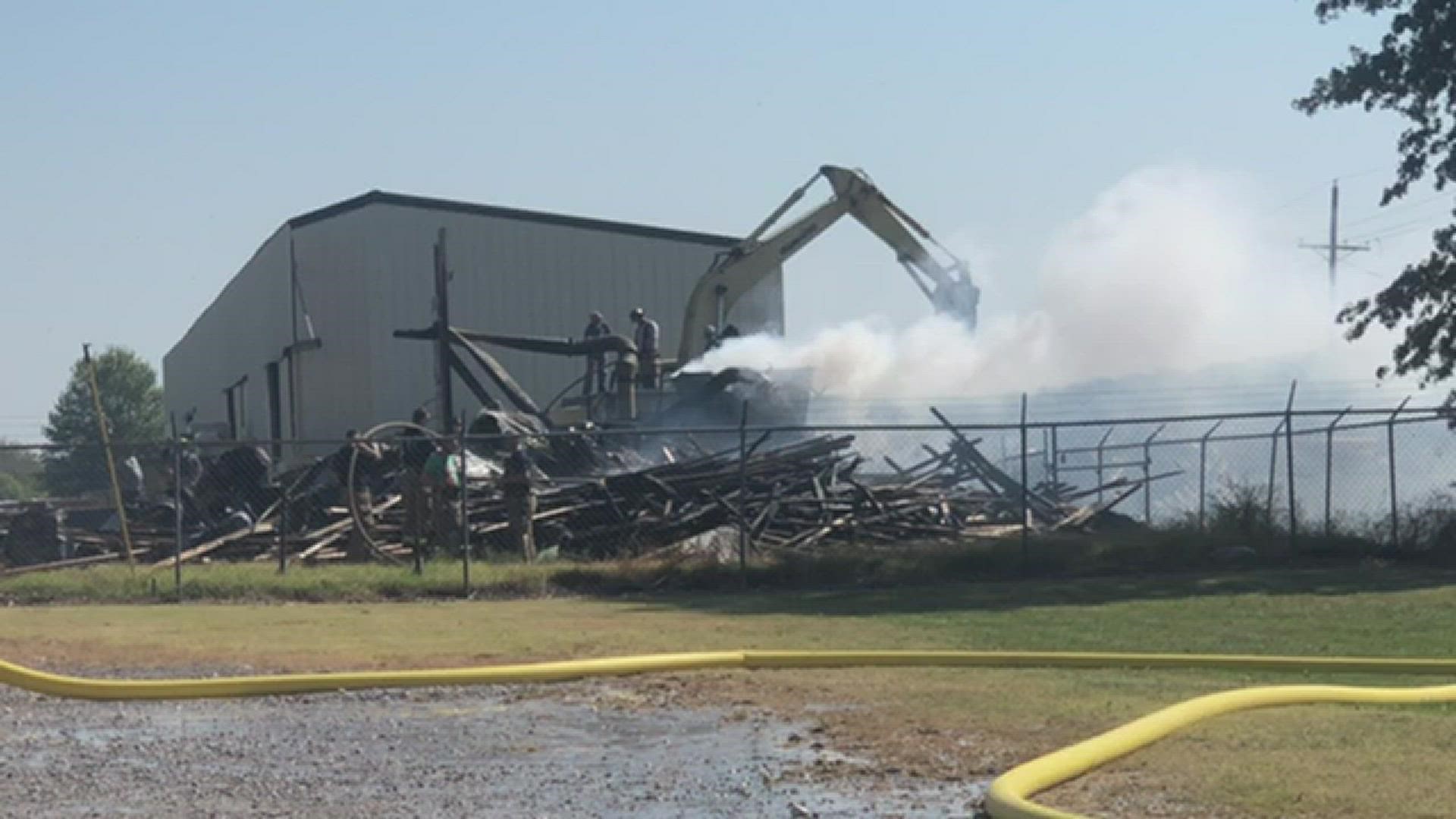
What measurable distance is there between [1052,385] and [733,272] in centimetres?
765

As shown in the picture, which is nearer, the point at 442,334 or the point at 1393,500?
the point at 1393,500

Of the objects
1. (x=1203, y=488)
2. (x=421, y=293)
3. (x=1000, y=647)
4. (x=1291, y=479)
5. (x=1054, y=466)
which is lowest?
(x=1000, y=647)

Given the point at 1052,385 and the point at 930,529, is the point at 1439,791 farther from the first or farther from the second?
the point at 1052,385

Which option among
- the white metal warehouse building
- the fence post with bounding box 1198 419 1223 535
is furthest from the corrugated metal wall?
the fence post with bounding box 1198 419 1223 535

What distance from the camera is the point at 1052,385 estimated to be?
40.4 meters

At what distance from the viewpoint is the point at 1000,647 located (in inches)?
579

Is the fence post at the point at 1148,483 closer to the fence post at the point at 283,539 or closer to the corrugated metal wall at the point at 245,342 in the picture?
the fence post at the point at 283,539

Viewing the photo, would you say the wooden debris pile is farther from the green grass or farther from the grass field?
the grass field

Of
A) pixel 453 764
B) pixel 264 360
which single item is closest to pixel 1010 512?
pixel 453 764

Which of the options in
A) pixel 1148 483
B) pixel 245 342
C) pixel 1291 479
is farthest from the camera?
pixel 245 342

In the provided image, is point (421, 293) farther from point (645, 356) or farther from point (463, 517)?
point (463, 517)

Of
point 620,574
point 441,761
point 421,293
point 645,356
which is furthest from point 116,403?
point 441,761

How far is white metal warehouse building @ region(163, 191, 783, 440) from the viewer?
4103 cm

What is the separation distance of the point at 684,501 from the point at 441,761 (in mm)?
15609
